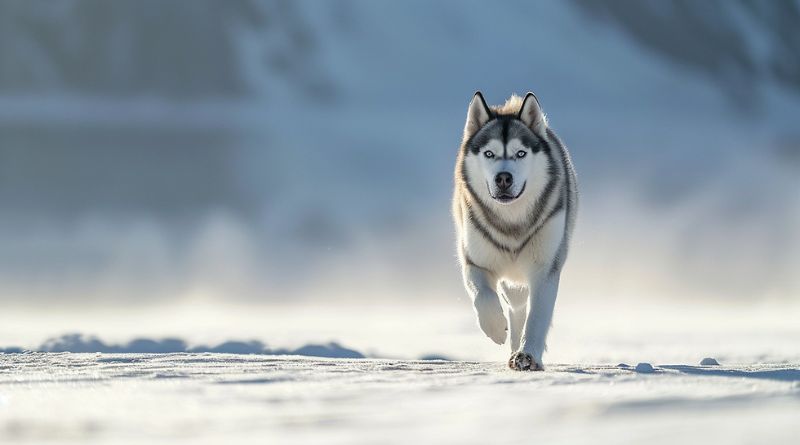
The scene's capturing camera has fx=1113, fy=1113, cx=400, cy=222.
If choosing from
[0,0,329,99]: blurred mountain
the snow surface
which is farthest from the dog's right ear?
[0,0,329,99]: blurred mountain

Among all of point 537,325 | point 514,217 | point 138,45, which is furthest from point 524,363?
point 138,45

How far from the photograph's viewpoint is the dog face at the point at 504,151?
18.9ft

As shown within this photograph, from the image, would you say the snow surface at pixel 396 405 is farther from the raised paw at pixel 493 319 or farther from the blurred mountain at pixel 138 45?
the blurred mountain at pixel 138 45

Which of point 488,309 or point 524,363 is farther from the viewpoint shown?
point 488,309

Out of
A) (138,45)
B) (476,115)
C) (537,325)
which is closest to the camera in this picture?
(537,325)

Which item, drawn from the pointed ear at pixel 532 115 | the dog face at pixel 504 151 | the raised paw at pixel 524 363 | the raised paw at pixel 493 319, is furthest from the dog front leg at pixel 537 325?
the pointed ear at pixel 532 115

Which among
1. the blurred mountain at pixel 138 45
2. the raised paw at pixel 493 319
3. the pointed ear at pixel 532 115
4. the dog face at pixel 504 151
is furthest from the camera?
the blurred mountain at pixel 138 45

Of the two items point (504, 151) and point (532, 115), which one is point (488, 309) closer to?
point (504, 151)

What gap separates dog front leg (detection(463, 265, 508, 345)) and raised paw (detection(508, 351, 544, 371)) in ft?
0.85

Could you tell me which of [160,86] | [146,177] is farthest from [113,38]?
[146,177]

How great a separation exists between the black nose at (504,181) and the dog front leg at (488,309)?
525mm

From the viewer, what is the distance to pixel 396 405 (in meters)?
3.72

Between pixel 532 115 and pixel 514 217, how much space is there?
2.29 feet

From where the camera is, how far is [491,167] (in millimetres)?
5863
